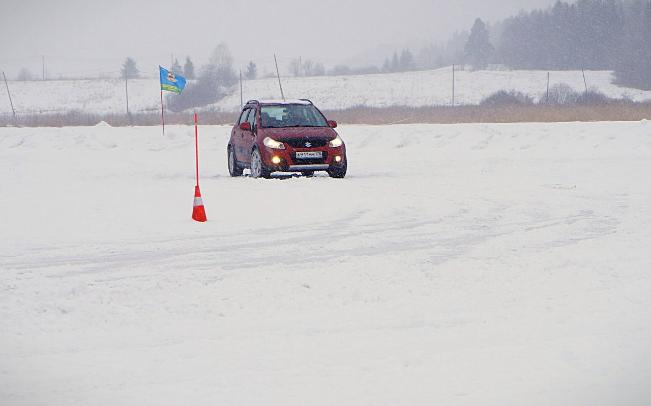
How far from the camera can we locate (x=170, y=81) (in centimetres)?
3494

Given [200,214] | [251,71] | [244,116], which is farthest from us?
[251,71]

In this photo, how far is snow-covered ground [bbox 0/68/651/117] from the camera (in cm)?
9162

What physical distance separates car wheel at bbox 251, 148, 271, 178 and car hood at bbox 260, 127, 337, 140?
489 millimetres

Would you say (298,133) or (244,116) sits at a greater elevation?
(244,116)

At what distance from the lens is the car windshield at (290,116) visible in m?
20.6

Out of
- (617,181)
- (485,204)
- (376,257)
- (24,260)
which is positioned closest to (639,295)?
(376,257)

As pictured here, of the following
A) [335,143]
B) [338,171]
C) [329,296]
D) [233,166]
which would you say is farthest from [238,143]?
[329,296]

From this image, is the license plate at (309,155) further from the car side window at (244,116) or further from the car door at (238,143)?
the car side window at (244,116)

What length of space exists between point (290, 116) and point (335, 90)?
261ft

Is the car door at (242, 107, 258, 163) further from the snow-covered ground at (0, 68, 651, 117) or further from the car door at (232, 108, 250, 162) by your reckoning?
the snow-covered ground at (0, 68, 651, 117)

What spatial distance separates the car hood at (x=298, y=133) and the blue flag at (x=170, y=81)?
15255mm

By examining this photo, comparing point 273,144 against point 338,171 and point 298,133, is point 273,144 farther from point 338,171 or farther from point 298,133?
point 338,171

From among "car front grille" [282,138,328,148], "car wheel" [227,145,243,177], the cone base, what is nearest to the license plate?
"car front grille" [282,138,328,148]

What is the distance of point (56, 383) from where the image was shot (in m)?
5.45
